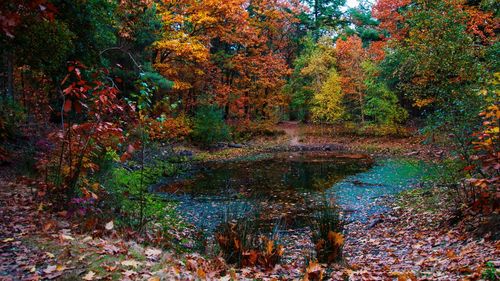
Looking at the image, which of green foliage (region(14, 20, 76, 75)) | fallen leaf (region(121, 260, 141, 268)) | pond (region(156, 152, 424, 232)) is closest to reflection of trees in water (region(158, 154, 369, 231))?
pond (region(156, 152, 424, 232))

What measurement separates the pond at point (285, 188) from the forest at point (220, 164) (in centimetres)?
9

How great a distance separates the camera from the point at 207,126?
67.8ft

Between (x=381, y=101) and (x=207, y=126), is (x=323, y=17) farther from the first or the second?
(x=207, y=126)

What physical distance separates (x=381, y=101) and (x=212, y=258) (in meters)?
20.4

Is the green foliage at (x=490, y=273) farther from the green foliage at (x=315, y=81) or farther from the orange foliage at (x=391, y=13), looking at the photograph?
the green foliage at (x=315, y=81)

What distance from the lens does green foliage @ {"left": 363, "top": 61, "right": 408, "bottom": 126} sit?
75.3 feet

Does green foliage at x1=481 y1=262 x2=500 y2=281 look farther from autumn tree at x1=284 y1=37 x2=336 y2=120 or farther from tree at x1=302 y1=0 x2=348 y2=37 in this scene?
tree at x1=302 y1=0 x2=348 y2=37

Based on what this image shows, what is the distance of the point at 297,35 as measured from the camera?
3294cm

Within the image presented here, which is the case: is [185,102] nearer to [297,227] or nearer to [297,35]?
[297,35]

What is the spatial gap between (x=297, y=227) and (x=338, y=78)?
19.1 meters

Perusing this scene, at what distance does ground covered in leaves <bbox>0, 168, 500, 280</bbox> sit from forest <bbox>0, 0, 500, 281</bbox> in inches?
1.2

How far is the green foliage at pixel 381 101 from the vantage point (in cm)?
2294

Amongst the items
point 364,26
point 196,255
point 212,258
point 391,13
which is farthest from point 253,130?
point 212,258

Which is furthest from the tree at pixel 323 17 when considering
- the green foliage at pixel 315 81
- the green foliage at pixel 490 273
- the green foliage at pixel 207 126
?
the green foliage at pixel 490 273
